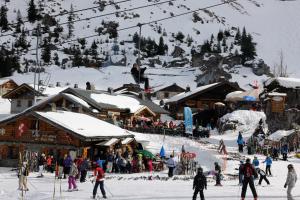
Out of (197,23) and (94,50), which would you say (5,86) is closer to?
(94,50)

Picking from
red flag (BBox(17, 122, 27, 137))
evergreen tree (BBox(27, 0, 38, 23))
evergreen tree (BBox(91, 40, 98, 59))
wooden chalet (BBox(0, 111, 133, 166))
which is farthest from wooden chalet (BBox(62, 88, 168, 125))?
evergreen tree (BBox(27, 0, 38, 23))

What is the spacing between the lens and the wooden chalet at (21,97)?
61188 mm

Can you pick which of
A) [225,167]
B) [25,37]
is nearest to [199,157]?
[225,167]

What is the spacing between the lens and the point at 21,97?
202 feet

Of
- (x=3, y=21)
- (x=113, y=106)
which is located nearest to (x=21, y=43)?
(x=3, y=21)

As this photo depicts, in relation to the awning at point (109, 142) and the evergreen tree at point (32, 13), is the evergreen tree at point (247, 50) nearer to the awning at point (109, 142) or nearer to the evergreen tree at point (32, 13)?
the evergreen tree at point (32, 13)

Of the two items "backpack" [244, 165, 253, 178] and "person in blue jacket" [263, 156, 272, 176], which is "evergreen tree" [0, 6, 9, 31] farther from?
"backpack" [244, 165, 253, 178]

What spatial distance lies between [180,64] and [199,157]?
9332 centimetres

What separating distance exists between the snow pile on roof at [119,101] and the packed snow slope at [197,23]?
83.4m

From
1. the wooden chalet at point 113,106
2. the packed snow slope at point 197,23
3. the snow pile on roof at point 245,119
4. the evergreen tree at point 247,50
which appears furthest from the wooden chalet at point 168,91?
the packed snow slope at point 197,23

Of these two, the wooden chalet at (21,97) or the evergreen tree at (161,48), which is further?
the evergreen tree at (161,48)

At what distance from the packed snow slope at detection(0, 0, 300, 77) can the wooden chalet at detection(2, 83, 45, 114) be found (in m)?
73.8

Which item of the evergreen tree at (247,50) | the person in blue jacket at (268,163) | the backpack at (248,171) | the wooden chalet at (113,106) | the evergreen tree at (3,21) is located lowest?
the person in blue jacket at (268,163)

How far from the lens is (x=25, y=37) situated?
→ 5664 inches
